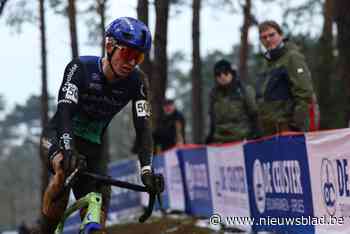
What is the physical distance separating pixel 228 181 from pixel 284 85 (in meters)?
2.13

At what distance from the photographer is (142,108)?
5754mm

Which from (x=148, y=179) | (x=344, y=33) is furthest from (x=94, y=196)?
(x=344, y=33)

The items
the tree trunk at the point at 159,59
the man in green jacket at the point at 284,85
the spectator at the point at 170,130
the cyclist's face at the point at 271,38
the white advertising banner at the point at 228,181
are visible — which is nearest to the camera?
the man in green jacket at the point at 284,85

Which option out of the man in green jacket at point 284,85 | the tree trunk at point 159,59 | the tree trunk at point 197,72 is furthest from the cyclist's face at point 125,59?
the tree trunk at point 197,72

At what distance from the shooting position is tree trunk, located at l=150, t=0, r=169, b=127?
13.6 meters

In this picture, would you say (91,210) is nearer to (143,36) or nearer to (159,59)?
(143,36)

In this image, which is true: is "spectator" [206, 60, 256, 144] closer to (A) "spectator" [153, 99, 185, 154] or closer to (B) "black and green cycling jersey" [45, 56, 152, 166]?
(A) "spectator" [153, 99, 185, 154]

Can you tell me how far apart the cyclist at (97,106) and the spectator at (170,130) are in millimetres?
7334

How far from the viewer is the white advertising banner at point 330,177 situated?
6.62 m

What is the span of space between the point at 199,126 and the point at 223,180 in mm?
12897

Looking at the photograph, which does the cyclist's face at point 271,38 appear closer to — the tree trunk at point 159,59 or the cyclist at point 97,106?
the cyclist at point 97,106

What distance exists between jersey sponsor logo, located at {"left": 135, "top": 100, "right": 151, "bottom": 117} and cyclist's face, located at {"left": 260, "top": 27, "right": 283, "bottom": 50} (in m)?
3.13

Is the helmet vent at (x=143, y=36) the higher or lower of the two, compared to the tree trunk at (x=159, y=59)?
lower

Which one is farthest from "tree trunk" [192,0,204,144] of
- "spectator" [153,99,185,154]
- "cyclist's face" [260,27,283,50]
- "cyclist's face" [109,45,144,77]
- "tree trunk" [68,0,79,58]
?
"cyclist's face" [109,45,144,77]
